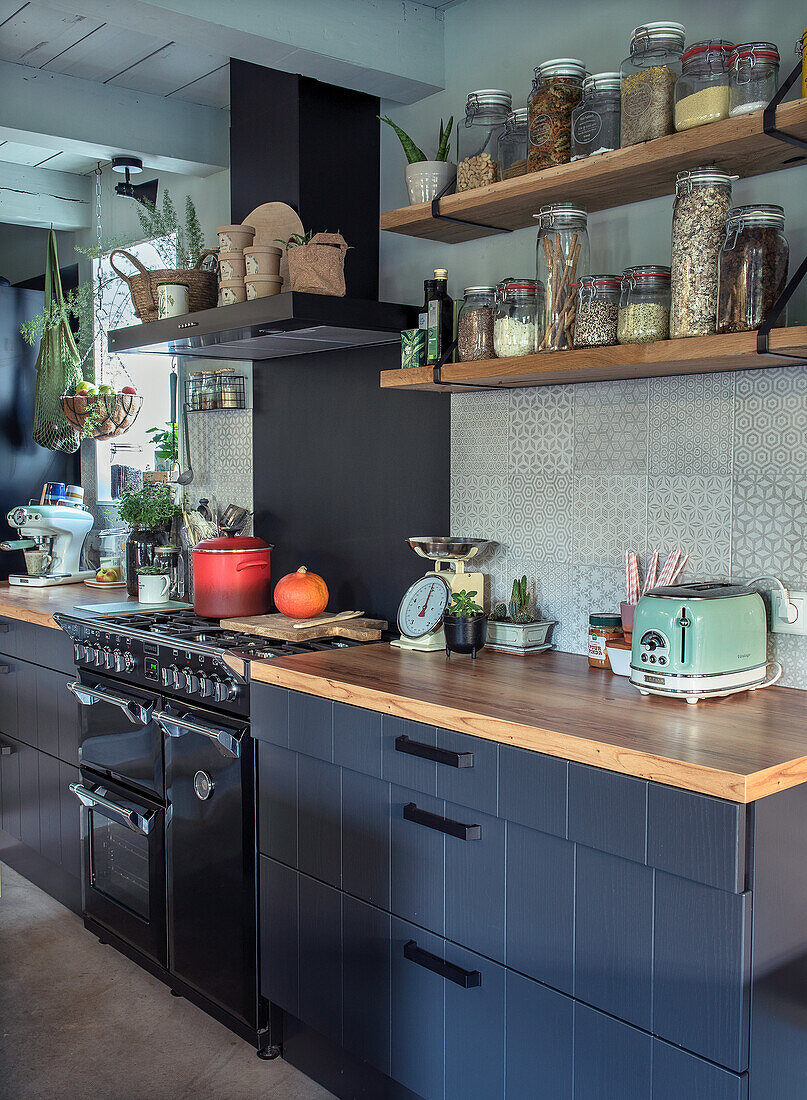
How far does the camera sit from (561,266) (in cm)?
229

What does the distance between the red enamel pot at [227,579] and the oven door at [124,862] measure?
0.61 metres

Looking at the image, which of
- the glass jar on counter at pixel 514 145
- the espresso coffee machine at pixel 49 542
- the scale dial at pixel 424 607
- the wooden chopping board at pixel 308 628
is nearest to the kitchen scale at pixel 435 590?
the scale dial at pixel 424 607

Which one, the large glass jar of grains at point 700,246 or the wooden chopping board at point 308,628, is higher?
the large glass jar of grains at point 700,246

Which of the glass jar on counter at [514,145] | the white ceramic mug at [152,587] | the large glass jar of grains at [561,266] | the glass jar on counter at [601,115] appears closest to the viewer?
the glass jar on counter at [601,115]

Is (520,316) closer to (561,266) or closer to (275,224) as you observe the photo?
(561,266)

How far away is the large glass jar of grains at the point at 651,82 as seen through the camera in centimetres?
204

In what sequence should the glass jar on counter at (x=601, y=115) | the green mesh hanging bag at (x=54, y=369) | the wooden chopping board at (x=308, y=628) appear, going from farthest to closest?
the green mesh hanging bag at (x=54, y=369), the wooden chopping board at (x=308, y=628), the glass jar on counter at (x=601, y=115)

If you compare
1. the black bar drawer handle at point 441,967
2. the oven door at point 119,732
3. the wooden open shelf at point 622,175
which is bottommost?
the black bar drawer handle at point 441,967

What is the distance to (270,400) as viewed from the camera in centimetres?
360

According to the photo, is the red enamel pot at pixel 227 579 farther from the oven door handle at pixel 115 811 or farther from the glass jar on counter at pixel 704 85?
the glass jar on counter at pixel 704 85

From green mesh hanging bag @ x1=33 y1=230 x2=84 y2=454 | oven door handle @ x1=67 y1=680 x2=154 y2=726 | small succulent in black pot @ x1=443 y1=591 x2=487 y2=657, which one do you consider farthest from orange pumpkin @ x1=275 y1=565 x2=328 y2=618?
green mesh hanging bag @ x1=33 y1=230 x2=84 y2=454

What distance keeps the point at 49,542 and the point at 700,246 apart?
3.15 metres

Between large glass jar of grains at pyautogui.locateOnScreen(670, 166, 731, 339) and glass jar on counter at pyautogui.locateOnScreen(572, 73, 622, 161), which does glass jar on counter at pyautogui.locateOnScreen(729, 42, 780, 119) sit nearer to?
large glass jar of grains at pyautogui.locateOnScreen(670, 166, 731, 339)

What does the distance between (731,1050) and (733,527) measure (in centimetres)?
108
